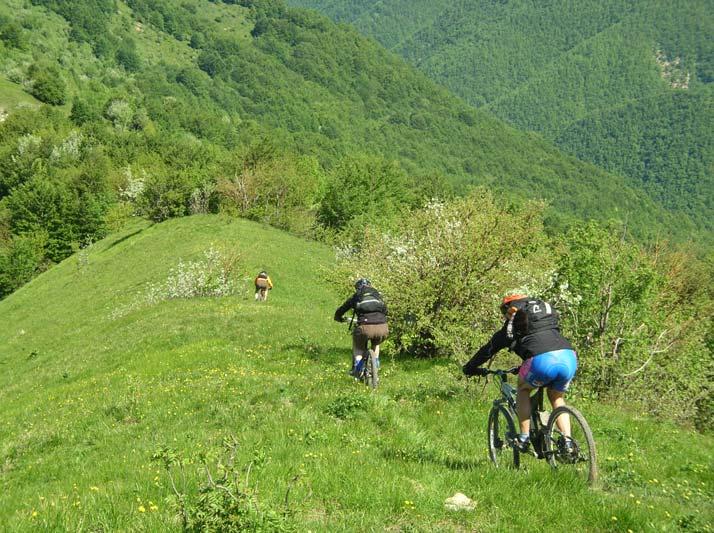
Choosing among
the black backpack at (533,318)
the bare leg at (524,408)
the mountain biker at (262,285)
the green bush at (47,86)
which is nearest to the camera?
the black backpack at (533,318)

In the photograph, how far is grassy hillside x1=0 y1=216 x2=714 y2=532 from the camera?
253 inches

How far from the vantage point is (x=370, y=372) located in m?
14.8

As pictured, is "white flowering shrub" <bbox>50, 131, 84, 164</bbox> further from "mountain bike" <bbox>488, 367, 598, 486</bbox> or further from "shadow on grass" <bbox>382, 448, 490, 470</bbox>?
"mountain bike" <bbox>488, 367, 598, 486</bbox>

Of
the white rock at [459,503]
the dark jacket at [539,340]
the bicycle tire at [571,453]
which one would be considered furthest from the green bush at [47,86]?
the white rock at [459,503]

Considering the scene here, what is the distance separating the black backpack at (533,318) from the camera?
25.5 ft

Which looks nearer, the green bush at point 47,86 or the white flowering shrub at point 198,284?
the white flowering shrub at point 198,284

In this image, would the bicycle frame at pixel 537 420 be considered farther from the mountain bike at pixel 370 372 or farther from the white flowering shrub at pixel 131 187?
the white flowering shrub at pixel 131 187

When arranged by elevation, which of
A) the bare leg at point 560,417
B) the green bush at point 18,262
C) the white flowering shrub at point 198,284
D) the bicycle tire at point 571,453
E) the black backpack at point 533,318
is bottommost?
the green bush at point 18,262

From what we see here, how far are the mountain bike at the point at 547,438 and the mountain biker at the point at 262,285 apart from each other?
1109 inches

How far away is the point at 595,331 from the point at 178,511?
1992 cm

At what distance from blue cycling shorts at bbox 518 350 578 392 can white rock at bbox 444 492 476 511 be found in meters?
1.85

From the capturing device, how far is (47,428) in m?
13.8

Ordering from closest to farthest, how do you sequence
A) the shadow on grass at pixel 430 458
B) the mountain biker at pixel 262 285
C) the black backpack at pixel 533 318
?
the black backpack at pixel 533 318 → the shadow on grass at pixel 430 458 → the mountain biker at pixel 262 285

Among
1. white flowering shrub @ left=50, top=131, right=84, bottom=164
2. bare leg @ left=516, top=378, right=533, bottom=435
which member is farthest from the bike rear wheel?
white flowering shrub @ left=50, top=131, right=84, bottom=164
